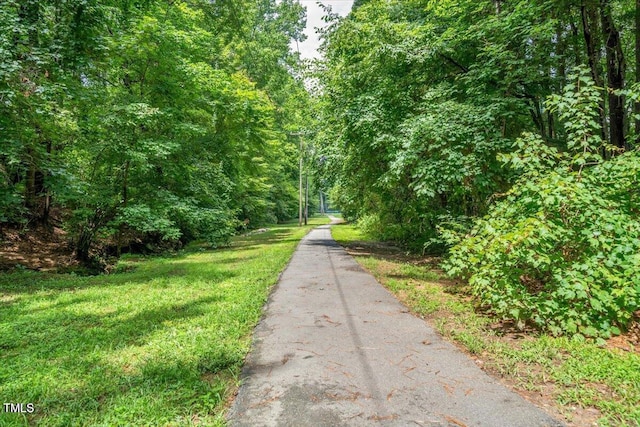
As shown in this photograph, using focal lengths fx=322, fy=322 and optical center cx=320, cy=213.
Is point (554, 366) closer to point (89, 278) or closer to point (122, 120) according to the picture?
point (89, 278)

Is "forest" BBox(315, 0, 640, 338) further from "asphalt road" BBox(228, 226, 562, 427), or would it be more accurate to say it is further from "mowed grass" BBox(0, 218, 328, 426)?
"mowed grass" BBox(0, 218, 328, 426)

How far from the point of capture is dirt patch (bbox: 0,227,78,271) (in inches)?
333

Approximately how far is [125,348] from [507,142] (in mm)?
7076

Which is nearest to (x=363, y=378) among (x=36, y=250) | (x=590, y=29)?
(x=590, y=29)

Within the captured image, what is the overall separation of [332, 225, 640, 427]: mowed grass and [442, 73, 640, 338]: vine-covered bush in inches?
10.9

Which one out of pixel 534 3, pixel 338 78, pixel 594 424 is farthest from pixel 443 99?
pixel 594 424

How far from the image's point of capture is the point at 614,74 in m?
6.67

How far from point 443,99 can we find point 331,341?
6744 mm

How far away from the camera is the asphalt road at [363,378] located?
2.24 metres

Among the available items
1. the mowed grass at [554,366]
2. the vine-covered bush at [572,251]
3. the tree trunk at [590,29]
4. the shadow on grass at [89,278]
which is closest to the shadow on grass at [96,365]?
the shadow on grass at [89,278]

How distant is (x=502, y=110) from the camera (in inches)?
254

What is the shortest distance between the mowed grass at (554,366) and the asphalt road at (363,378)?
0.66 ft

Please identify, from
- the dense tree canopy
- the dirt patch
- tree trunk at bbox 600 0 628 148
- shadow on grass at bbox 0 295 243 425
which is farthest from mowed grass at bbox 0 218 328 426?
tree trunk at bbox 600 0 628 148

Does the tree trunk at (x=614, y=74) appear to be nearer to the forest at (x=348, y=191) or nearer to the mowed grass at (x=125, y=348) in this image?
the forest at (x=348, y=191)
